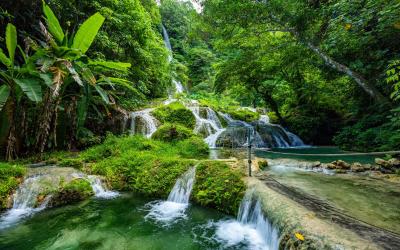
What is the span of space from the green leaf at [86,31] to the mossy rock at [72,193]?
145 inches

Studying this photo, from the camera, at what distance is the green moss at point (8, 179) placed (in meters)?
4.90

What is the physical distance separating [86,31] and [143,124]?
581cm

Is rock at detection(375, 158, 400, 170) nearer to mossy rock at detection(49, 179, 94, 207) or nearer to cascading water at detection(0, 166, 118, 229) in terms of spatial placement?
cascading water at detection(0, 166, 118, 229)

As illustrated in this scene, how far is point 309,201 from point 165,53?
38.7ft

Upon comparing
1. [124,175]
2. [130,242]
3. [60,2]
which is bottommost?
[130,242]

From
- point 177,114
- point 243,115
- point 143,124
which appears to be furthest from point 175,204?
point 243,115

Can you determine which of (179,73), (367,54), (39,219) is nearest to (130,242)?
(39,219)

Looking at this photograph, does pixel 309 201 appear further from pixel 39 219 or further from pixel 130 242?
pixel 39 219

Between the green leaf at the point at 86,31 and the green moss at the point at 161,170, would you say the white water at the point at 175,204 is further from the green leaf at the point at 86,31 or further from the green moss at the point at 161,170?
the green leaf at the point at 86,31

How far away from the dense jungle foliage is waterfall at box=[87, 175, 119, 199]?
1.65 metres

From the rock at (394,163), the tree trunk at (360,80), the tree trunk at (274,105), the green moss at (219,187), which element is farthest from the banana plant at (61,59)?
the tree trunk at (274,105)

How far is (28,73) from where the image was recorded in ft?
20.3

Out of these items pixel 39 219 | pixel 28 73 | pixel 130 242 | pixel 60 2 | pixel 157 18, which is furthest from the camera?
pixel 157 18

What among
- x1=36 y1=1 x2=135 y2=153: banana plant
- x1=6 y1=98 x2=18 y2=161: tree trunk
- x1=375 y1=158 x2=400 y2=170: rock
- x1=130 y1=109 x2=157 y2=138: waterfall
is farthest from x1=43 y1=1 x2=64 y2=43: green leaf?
x1=375 y1=158 x2=400 y2=170: rock
